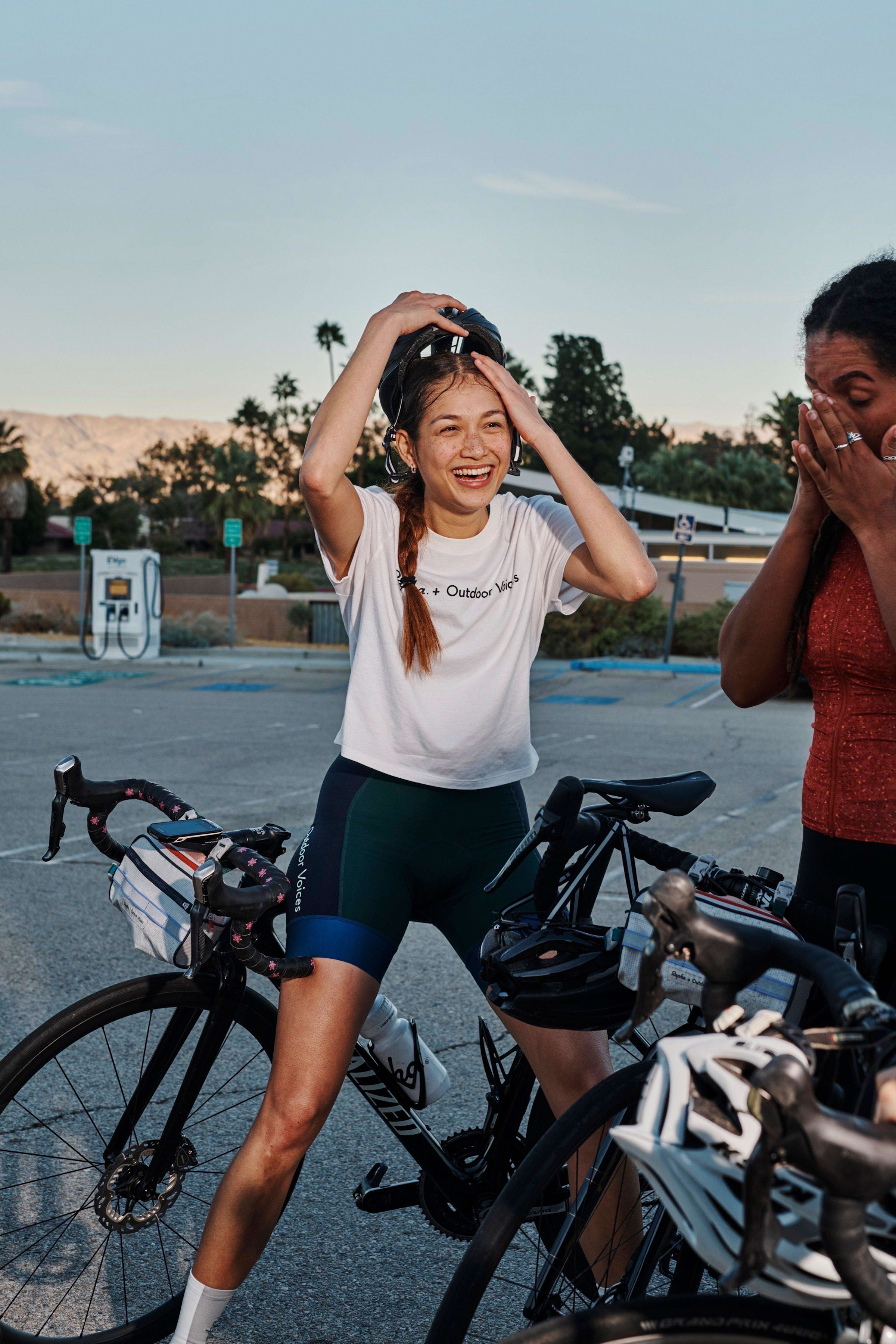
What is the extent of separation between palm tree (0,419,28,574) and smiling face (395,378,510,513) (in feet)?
208

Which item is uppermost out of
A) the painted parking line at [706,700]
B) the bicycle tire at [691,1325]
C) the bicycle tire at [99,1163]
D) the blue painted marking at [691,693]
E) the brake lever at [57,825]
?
the brake lever at [57,825]

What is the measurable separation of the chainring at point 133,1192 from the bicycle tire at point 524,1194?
0.96m

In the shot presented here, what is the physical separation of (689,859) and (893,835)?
328 millimetres

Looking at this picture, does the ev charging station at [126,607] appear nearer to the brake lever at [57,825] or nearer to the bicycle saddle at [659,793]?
the brake lever at [57,825]

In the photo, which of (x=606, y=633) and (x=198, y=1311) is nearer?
(x=198, y=1311)

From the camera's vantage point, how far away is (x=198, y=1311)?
235cm

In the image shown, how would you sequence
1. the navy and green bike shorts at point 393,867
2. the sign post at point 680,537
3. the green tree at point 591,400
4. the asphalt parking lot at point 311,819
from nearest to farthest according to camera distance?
the navy and green bike shorts at point 393,867 → the asphalt parking lot at point 311,819 → the sign post at point 680,537 → the green tree at point 591,400

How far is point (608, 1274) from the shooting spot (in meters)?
2.29

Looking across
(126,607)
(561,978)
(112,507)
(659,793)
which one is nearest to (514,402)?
(659,793)

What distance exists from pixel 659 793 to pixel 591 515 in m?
0.58

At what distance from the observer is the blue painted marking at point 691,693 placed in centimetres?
1798

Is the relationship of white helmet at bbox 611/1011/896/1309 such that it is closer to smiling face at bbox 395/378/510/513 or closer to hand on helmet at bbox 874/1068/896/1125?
hand on helmet at bbox 874/1068/896/1125

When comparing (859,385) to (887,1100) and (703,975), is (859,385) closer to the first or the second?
(703,975)

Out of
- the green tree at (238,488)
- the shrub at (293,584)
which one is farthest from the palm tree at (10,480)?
the shrub at (293,584)
